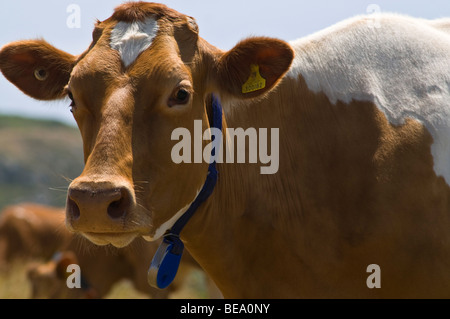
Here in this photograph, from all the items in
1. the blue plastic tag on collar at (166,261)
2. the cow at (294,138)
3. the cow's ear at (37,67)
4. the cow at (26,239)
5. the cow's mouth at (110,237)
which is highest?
the cow at (26,239)

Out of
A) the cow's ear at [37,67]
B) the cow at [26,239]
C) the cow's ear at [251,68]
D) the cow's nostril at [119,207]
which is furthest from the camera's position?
the cow at [26,239]

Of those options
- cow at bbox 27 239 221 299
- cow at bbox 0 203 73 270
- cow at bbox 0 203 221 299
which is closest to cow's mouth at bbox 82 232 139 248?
cow at bbox 0 203 221 299

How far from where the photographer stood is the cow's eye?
3.65 metres

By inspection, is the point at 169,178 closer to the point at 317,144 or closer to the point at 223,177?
the point at 223,177

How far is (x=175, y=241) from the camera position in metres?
4.01

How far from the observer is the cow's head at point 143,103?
10.8 ft

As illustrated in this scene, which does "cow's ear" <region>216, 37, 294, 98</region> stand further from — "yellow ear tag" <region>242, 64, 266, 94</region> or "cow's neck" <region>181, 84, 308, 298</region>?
"cow's neck" <region>181, 84, 308, 298</region>

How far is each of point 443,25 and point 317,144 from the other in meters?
1.50

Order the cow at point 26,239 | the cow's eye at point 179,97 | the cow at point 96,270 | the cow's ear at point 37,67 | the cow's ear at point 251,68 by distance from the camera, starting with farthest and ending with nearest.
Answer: the cow at point 26,239
the cow at point 96,270
the cow's ear at point 37,67
the cow's ear at point 251,68
the cow's eye at point 179,97

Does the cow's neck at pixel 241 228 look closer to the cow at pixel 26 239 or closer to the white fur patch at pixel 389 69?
the white fur patch at pixel 389 69

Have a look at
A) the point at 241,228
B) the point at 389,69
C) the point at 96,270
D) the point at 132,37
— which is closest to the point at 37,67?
the point at 132,37

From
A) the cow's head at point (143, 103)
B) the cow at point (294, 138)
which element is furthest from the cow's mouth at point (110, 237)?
the cow at point (294, 138)

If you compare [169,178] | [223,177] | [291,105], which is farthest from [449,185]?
[169,178]

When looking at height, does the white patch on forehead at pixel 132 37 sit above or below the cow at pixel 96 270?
below
